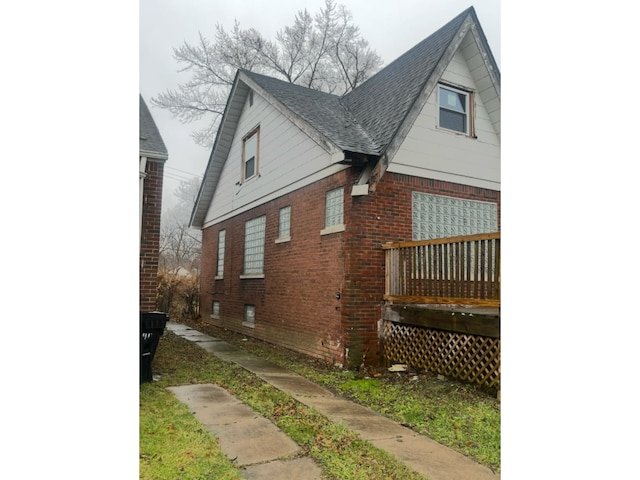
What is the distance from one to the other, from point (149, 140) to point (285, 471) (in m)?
4.83

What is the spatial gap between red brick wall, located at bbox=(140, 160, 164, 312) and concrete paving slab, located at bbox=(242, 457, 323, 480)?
3.79 m

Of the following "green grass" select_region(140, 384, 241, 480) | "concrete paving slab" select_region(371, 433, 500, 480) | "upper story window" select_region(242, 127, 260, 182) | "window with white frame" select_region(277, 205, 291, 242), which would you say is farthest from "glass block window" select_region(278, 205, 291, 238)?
"concrete paving slab" select_region(371, 433, 500, 480)

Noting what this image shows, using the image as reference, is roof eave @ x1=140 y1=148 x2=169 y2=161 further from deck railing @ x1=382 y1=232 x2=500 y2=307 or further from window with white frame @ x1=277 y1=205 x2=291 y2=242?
deck railing @ x1=382 y1=232 x2=500 y2=307

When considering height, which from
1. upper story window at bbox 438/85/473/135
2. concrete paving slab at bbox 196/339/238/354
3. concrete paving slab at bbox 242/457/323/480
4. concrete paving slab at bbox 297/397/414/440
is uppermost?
upper story window at bbox 438/85/473/135

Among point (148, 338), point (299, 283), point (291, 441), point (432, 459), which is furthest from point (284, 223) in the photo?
point (432, 459)

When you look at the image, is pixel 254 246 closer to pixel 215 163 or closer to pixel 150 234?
pixel 215 163

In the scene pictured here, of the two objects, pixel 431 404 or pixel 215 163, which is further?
pixel 215 163

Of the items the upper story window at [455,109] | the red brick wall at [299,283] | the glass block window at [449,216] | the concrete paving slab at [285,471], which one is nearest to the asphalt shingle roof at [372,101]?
the upper story window at [455,109]

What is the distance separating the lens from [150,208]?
Result: 6074mm

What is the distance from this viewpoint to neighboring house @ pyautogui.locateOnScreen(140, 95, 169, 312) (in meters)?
5.89

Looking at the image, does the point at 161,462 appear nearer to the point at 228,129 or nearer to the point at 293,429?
the point at 293,429

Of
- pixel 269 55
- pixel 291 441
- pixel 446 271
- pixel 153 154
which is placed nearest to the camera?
pixel 291 441

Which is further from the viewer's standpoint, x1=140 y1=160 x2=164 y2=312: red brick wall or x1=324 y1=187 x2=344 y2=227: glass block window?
x1=324 y1=187 x2=344 y2=227: glass block window
